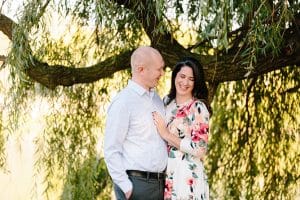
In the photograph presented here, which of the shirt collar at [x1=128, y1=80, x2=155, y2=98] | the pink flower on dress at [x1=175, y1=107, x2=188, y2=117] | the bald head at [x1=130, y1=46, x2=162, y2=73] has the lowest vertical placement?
the pink flower on dress at [x1=175, y1=107, x2=188, y2=117]

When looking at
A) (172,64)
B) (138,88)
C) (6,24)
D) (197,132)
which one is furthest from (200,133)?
(6,24)

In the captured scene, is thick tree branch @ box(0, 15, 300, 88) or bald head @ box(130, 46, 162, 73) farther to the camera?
thick tree branch @ box(0, 15, 300, 88)

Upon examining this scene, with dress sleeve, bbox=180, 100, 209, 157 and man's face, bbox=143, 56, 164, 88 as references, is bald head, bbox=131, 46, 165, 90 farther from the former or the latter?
dress sleeve, bbox=180, 100, 209, 157

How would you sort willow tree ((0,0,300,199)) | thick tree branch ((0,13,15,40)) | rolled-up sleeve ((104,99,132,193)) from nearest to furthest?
rolled-up sleeve ((104,99,132,193)) → willow tree ((0,0,300,199)) → thick tree branch ((0,13,15,40))

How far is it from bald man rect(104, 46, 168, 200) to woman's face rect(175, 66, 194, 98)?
7 centimetres

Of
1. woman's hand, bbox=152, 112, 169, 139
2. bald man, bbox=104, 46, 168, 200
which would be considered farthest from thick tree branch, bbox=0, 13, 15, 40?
woman's hand, bbox=152, 112, 169, 139

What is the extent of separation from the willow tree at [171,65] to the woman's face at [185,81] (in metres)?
0.29

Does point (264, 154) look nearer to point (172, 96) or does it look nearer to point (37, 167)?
point (37, 167)

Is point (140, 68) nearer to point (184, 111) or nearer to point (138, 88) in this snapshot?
point (138, 88)

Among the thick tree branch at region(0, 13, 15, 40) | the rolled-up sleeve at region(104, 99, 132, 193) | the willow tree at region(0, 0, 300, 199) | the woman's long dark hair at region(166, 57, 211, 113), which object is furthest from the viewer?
the thick tree branch at region(0, 13, 15, 40)

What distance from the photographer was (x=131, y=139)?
257 centimetres

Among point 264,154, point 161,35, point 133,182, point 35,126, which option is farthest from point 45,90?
point 133,182

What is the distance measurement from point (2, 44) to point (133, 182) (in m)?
1.76

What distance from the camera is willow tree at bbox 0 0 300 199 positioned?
3213 millimetres
